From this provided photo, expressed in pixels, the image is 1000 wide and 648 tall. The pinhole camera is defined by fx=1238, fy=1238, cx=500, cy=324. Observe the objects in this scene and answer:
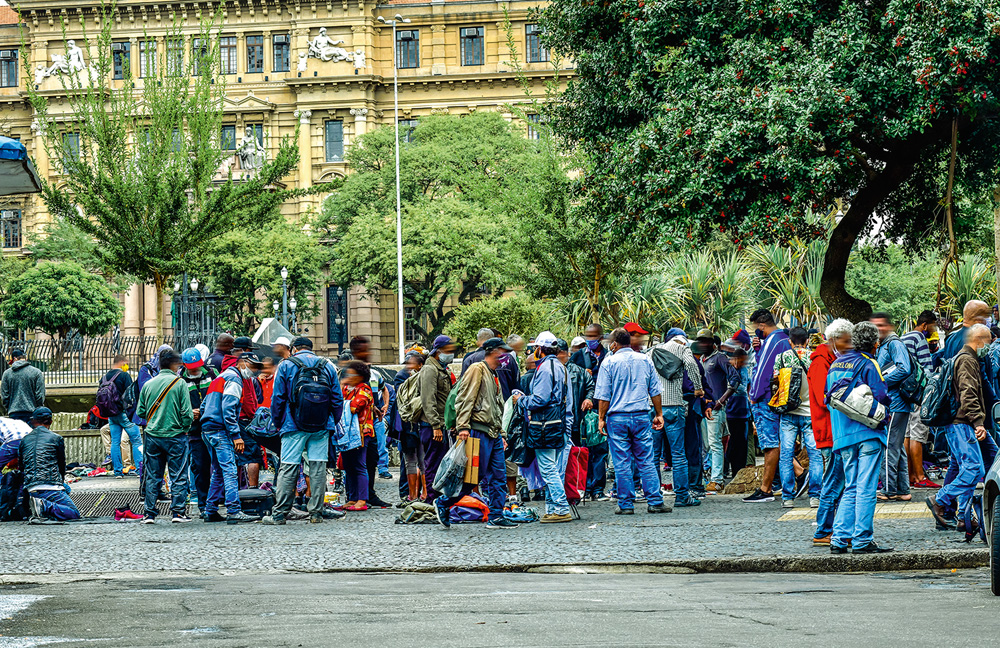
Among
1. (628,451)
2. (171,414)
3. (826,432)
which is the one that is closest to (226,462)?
(171,414)

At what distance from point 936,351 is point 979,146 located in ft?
19.0

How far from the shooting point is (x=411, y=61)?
188ft

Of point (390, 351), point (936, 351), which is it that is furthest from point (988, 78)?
point (390, 351)

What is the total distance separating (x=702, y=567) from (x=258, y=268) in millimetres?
38341

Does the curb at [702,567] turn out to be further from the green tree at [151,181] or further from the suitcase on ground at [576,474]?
the green tree at [151,181]

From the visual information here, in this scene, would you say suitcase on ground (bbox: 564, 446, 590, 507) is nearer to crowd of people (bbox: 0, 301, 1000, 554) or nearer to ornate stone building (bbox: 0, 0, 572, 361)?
crowd of people (bbox: 0, 301, 1000, 554)

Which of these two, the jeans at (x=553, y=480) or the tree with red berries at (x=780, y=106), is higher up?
the tree with red berries at (x=780, y=106)

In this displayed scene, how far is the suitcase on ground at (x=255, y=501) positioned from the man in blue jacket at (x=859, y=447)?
611 centimetres

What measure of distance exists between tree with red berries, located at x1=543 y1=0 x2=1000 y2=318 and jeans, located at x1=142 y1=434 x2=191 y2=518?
732 centimetres

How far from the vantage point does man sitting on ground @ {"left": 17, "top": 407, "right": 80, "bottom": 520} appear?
41.7 ft

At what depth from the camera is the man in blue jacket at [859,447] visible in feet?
29.3

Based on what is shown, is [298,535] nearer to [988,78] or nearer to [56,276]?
[988,78]

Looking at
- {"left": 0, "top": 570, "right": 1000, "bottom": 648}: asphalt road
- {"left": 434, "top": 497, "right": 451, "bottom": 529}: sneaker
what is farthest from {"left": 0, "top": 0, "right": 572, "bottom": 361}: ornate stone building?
{"left": 0, "top": 570, "right": 1000, "bottom": 648}: asphalt road

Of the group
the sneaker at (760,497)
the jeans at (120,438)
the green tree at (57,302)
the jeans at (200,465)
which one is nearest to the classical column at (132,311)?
the green tree at (57,302)
